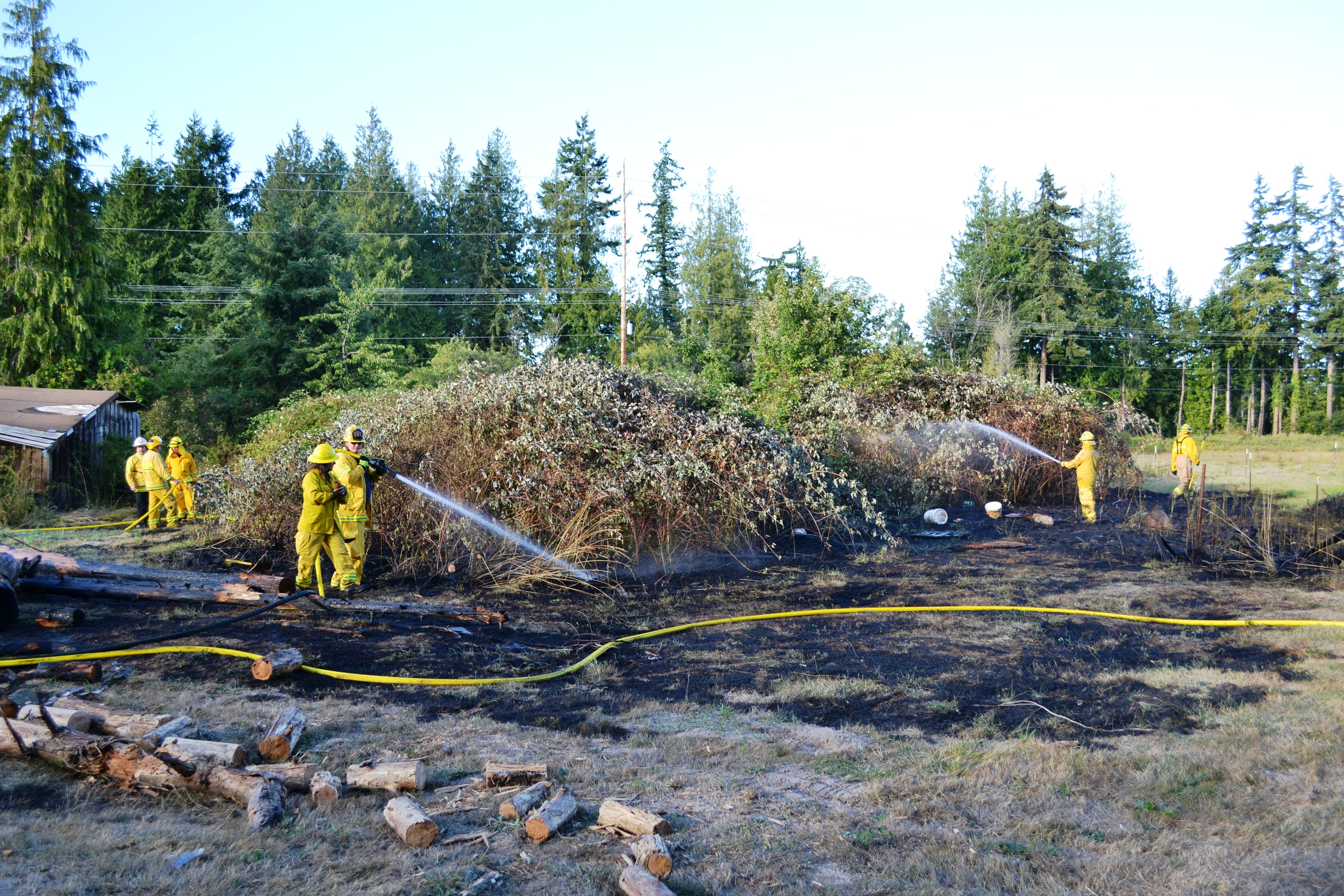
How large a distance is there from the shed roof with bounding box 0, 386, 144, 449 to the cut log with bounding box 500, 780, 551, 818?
1638cm

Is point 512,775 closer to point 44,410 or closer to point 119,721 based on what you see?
point 119,721

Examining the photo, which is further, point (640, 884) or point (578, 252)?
point (578, 252)

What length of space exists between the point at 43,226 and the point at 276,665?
22622 millimetres

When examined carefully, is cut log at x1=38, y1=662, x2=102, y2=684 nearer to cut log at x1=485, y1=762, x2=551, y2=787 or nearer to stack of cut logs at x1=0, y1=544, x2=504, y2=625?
stack of cut logs at x1=0, y1=544, x2=504, y2=625

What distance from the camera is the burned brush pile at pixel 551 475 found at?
9523 mm

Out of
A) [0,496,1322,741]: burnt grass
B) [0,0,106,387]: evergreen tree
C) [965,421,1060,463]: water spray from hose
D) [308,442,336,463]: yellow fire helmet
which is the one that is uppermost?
[0,0,106,387]: evergreen tree

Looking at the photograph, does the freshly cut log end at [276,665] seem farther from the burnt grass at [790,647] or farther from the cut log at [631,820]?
the cut log at [631,820]

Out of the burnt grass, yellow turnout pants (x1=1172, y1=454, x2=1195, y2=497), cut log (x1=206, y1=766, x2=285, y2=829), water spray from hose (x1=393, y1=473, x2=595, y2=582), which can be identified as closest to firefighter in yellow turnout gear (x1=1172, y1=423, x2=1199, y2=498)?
yellow turnout pants (x1=1172, y1=454, x2=1195, y2=497)

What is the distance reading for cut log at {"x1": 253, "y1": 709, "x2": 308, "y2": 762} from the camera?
425 centimetres

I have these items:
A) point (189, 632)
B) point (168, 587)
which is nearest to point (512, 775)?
point (189, 632)

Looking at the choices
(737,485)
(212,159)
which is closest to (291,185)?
(212,159)

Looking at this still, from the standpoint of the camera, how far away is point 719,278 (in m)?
39.5

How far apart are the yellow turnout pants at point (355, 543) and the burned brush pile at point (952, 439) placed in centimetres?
728

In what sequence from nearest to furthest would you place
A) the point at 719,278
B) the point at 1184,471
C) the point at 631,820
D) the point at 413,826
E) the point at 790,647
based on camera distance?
the point at 413,826
the point at 631,820
the point at 790,647
the point at 1184,471
the point at 719,278
